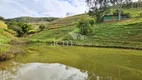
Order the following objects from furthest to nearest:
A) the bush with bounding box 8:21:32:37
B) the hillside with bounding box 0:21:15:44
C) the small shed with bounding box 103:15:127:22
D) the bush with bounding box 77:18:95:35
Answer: the small shed with bounding box 103:15:127:22 < the bush with bounding box 8:21:32:37 < the bush with bounding box 77:18:95:35 < the hillside with bounding box 0:21:15:44

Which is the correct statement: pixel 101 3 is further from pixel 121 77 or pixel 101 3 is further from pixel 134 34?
pixel 121 77

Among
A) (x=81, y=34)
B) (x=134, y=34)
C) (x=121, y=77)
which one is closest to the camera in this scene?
(x=121, y=77)

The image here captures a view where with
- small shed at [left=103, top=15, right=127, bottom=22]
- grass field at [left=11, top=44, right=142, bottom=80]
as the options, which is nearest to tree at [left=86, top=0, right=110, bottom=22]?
small shed at [left=103, top=15, right=127, bottom=22]

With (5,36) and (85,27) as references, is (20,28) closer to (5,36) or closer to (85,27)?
(5,36)

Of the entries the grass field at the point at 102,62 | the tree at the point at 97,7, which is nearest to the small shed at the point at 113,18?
the tree at the point at 97,7

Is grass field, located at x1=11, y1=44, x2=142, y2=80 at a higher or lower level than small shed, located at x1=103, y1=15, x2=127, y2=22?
lower

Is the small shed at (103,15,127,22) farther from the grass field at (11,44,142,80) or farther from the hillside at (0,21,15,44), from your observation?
the grass field at (11,44,142,80)

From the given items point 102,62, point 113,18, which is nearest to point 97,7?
point 113,18

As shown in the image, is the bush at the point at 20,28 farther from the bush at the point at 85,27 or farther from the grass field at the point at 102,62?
the grass field at the point at 102,62

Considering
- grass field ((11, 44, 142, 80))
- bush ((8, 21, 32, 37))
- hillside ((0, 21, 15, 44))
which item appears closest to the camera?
grass field ((11, 44, 142, 80))

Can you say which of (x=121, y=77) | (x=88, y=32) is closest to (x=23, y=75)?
(x=121, y=77)

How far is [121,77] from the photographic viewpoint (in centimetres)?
1510

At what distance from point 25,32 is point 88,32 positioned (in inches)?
1106

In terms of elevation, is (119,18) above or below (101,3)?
below
